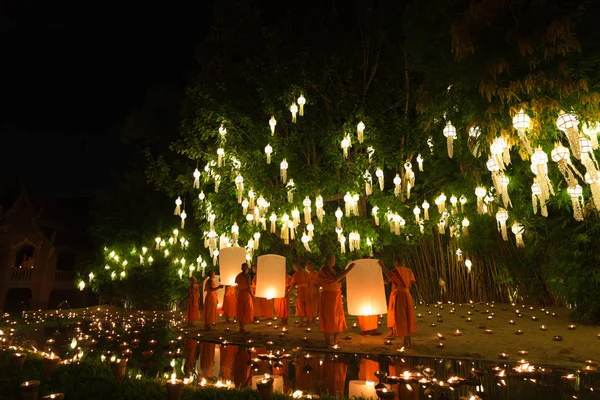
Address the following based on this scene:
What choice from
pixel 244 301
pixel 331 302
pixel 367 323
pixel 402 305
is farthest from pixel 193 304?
pixel 402 305

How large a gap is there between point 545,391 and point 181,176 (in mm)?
10062

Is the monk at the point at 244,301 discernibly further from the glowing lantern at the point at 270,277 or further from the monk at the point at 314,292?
the monk at the point at 314,292

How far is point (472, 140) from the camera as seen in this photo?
7133mm

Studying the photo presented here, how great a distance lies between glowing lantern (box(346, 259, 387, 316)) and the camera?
6109mm

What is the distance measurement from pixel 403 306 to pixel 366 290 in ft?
2.10

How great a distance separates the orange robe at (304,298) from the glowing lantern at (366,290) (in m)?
2.07

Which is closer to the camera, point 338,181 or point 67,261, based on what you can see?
point 338,181

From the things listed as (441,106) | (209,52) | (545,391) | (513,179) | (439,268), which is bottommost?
(545,391)

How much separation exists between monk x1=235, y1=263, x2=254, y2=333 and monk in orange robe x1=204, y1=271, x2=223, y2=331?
2.48 ft

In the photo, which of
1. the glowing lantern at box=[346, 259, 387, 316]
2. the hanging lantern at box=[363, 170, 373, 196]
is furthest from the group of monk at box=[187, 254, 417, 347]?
the hanging lantern at box=[363, 170, 373, 196]

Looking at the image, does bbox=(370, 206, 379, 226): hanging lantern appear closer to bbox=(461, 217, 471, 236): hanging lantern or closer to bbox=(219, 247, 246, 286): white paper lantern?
bbox=(461, 217, 471, 236): hanging lantern

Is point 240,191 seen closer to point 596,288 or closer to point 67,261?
point 596,288

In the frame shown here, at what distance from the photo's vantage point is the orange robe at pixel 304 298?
8.10m

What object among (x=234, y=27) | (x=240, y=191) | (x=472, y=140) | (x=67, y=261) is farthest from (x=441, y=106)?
(x=67, y=261)
